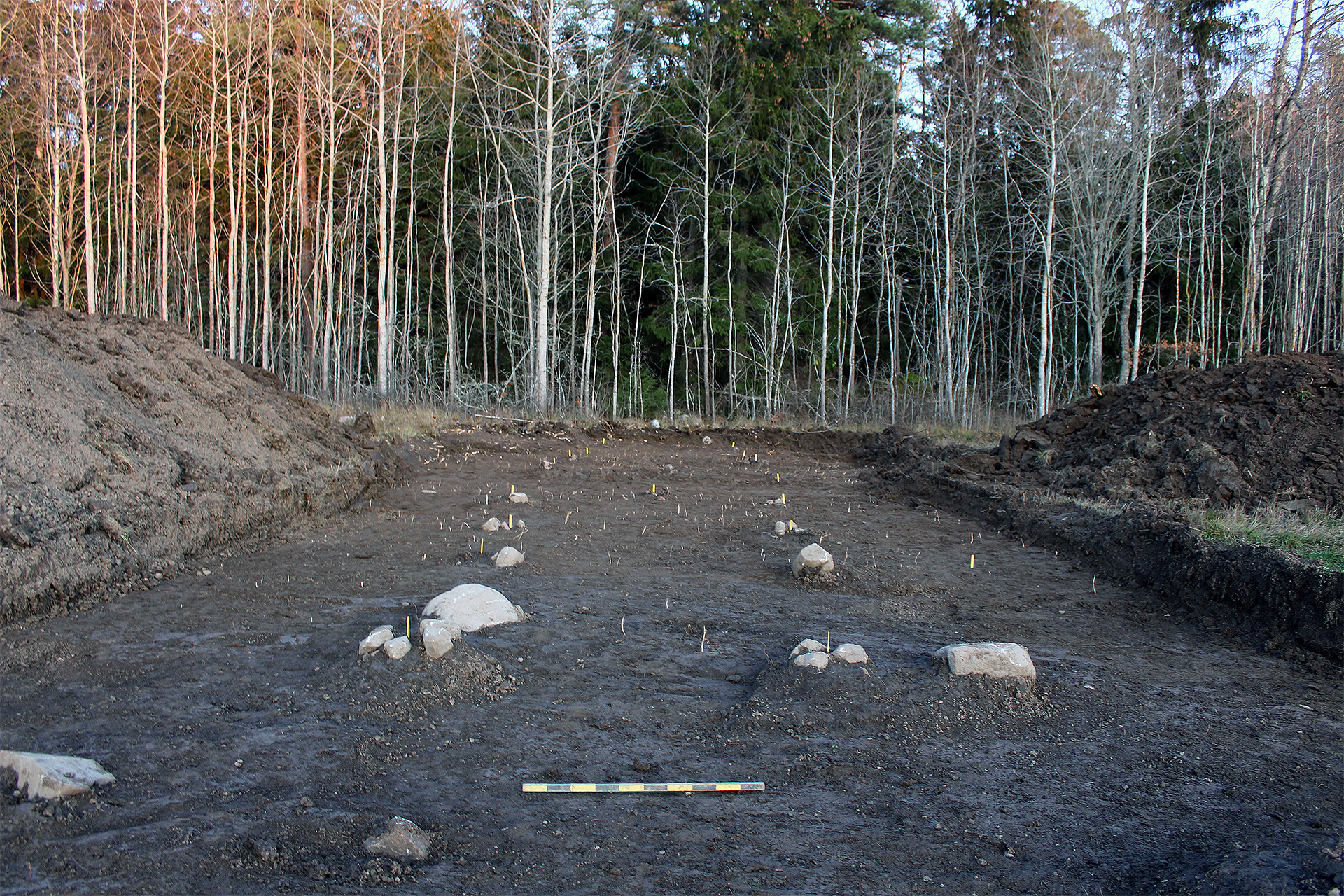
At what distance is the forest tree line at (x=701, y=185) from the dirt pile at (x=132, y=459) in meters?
8.50

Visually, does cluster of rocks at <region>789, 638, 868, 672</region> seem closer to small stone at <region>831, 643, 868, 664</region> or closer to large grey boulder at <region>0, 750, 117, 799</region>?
small stone at <region>831, 643, 868, 664</region>

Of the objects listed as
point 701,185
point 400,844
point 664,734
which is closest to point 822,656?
point 664,734

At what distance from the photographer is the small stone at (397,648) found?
417 cm

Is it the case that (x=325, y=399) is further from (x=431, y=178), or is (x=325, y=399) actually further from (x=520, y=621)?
(x=520, y=621)

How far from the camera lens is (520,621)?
5.06 meters

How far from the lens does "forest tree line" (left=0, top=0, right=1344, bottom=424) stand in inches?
744

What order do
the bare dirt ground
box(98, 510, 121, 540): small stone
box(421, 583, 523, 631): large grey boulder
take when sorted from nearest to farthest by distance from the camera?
the bare dirt ground → box(421, 583, 523, 631): large grey boulder → box(98, 510, 121, 540): small stone

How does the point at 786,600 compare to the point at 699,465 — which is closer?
the point at 786,600

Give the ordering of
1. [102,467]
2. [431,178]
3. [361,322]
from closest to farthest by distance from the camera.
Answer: [102,467]
[361,322]
[431,178]

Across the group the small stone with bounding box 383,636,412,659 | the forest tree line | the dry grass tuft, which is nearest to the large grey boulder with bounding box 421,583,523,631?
the small stone with bounding box 383,636,412,659

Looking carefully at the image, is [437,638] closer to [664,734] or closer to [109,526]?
Answer: [664,734]

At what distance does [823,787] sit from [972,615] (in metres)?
2.80

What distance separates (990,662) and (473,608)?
2834 millimetres

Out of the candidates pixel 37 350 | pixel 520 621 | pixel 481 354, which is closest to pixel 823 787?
pixel 520 621
